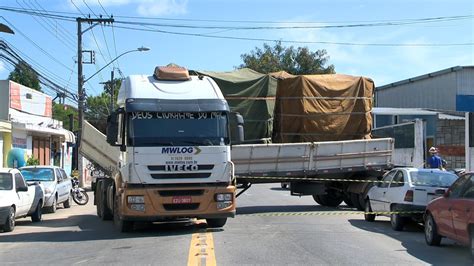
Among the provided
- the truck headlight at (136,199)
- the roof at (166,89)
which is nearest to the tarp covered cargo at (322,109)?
the roof at (166,89)

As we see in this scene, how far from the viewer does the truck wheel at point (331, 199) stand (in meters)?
20.9

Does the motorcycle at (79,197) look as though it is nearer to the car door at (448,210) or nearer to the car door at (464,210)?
the car door at (448,210)

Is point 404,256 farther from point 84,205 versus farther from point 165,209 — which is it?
point 84,205

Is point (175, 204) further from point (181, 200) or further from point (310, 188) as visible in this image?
point (310, 188)

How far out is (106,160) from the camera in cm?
1714

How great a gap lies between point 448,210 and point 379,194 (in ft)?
15.3

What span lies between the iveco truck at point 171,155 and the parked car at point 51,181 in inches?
262

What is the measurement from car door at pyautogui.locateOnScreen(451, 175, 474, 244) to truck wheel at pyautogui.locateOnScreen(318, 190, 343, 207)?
34.8ft

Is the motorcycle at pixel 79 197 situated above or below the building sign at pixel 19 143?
below

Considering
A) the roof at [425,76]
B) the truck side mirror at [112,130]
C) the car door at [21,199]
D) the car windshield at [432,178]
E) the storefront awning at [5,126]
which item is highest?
the roof at [425,76]

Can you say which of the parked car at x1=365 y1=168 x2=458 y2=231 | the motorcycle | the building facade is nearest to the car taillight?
the parked car at x1=365 y1=168 x2=458 y2=231

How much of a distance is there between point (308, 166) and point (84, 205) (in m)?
10.9

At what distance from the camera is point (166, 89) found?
13.4 meters

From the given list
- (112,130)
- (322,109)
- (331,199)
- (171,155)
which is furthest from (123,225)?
(331,199)
